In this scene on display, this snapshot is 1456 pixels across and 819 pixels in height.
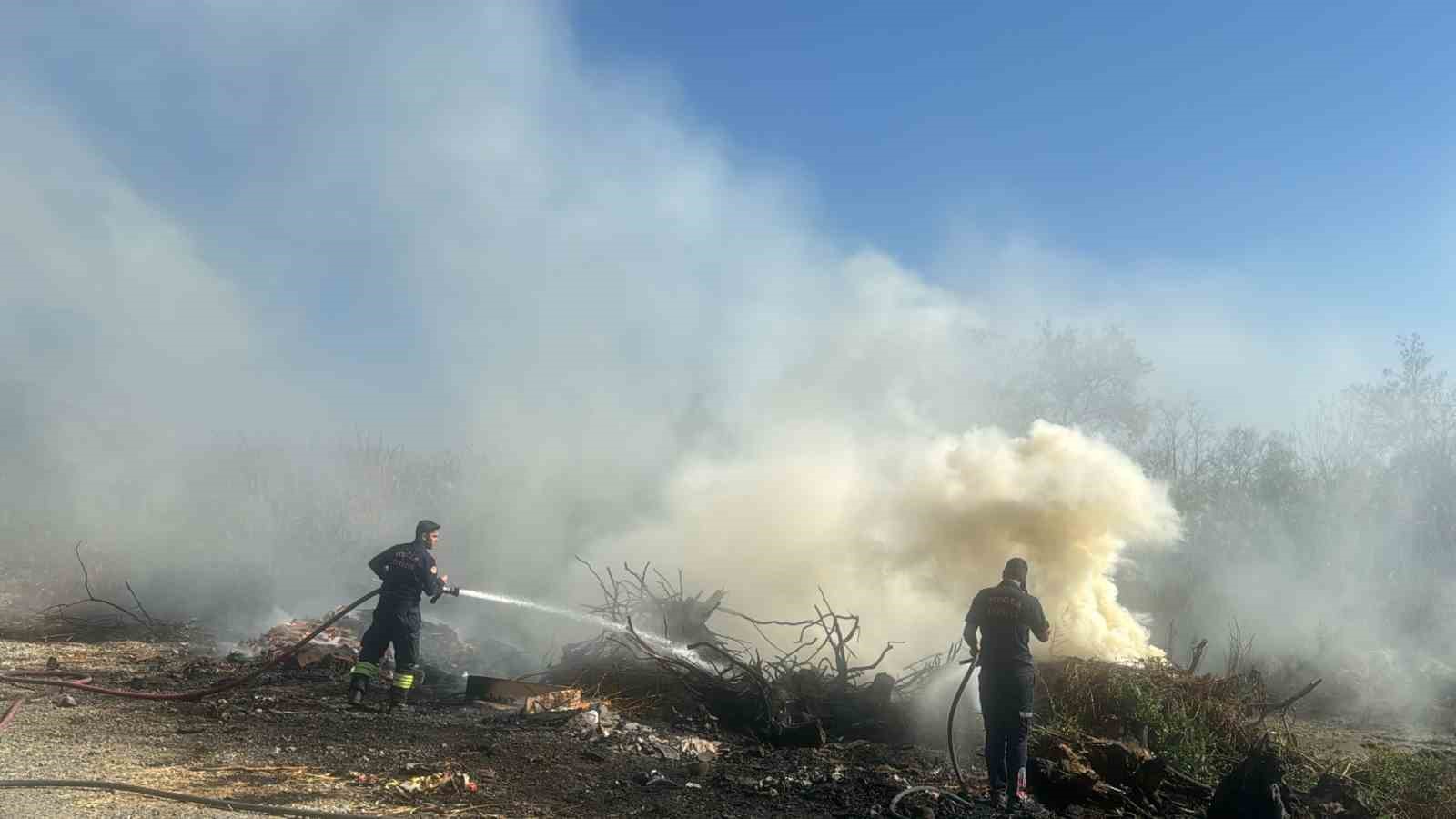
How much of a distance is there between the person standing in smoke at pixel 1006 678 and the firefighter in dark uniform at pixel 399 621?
5596 millimetres

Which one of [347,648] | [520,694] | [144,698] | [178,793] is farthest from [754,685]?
[144,698]

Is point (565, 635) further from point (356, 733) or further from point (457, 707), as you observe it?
point (356, 733)

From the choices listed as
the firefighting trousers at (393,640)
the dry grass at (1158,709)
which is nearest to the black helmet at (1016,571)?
the dry grass at (1158,709)

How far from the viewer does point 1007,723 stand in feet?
25.1

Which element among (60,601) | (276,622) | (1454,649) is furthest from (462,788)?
(1454,649)

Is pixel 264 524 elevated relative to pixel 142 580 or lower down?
elevated

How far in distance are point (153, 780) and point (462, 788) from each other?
2033mm

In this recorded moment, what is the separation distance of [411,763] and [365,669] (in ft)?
8.73

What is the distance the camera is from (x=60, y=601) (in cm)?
1728

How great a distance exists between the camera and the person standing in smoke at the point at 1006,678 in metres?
7.58

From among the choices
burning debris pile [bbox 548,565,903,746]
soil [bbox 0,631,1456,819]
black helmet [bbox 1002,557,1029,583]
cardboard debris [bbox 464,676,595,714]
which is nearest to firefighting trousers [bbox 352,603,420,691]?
soil [bbox 0,631,1456,819]

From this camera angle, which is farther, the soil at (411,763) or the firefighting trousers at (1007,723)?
the firefighting trousers at (1007,723)

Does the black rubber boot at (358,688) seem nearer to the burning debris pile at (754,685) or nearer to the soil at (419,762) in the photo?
the soil at (419,762)

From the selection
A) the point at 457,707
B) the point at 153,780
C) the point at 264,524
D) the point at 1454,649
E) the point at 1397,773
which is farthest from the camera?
the point at 264,524
